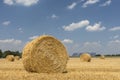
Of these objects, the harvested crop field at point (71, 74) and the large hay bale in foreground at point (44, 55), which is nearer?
the harvested crop field at point (71, 74)

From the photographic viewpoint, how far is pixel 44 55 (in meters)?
15.3

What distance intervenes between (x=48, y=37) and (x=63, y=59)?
149 centimetres

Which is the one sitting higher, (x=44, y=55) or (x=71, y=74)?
(x=44, y=55)

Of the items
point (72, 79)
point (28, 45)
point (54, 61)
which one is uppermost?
point (28, 45)

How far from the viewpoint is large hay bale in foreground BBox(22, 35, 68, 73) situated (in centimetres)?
1469

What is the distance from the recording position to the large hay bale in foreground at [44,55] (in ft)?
48.2

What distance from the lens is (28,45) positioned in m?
15.1

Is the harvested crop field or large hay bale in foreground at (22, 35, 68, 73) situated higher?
large hay bale in foreground at (22, 35, 68, 73)

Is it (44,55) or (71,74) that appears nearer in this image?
(71,74)

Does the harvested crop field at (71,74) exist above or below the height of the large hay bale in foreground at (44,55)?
below

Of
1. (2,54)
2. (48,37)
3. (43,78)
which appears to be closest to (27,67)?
(48,37)

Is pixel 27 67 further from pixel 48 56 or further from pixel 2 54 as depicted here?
pixel 2 54

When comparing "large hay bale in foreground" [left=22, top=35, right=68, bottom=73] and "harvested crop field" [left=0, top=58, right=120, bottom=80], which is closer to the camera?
"harvested crop field" [left=0, top=58, right=120, bottom=80]

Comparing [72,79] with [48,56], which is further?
[48,56]
